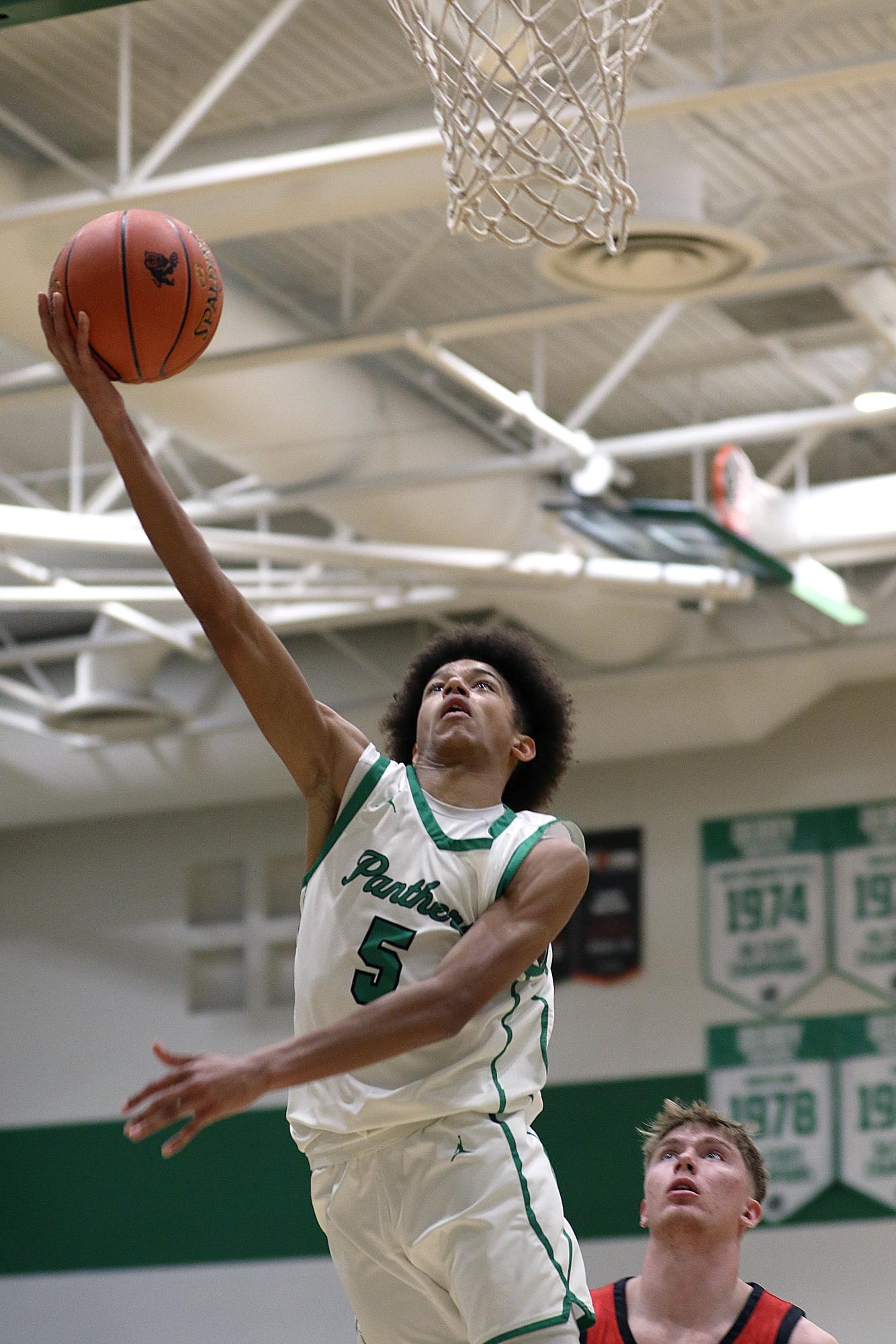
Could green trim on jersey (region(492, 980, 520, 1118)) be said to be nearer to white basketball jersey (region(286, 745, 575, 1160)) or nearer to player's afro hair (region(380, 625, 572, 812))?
white basketball jersey (region(286, 745, 575, 1160))

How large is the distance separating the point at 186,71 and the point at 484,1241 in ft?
25.3

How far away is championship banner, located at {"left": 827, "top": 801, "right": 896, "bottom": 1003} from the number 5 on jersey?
1110 cm

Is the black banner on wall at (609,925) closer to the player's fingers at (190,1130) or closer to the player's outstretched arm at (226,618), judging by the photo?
the player's outstretched arm at (226,618)

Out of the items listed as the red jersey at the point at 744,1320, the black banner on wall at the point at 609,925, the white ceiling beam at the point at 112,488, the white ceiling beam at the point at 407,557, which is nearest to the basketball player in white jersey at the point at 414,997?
the red jersey at the point at 744,1320

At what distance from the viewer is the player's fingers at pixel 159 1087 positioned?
2811 millimetres

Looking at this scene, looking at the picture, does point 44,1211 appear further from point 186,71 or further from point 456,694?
point 456,694

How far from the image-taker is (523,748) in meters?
3.88

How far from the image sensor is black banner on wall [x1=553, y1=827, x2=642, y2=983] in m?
14.9

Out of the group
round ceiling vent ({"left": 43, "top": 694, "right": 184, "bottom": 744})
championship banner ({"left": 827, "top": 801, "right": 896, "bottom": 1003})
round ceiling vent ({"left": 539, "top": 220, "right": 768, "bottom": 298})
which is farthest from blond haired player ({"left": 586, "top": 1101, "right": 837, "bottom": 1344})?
round ceiling vent ({"left": 43, "top": 694, "right": 184, "bottom": 744})

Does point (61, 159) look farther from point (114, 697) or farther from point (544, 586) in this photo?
point (114, 697)

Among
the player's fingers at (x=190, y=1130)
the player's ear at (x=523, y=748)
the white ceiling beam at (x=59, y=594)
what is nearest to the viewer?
the player's fingers at (x=190, y=1130)

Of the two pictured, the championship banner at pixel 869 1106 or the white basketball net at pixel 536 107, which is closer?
the white basketball net at pixel 536 107

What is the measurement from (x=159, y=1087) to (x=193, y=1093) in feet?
0.17

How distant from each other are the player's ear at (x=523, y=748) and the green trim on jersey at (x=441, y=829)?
23cm
